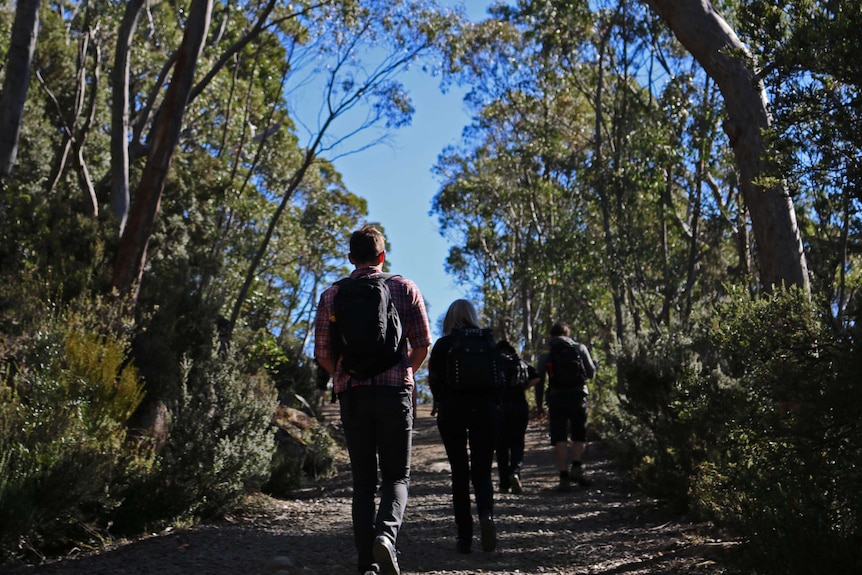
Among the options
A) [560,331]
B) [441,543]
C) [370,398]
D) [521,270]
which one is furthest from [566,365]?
[521,270]

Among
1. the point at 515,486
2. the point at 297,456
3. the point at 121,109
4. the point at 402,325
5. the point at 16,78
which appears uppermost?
the point at 121,109

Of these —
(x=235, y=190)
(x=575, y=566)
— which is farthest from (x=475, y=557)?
(x=235, y=190)

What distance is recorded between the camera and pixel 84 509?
23.2 ft

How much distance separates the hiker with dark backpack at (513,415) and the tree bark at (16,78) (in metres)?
6.00

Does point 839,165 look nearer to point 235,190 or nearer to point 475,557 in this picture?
point 475,557

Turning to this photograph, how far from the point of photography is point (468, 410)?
21.9 feet

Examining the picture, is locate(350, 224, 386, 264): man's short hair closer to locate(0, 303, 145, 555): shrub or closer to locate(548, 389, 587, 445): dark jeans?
locate(0, 303, 145, 555): shrub

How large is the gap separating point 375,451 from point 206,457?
351 cm

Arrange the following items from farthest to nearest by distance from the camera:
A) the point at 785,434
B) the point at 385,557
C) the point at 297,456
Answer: the point at 297,456, the point at 785,434, the point at 385,557

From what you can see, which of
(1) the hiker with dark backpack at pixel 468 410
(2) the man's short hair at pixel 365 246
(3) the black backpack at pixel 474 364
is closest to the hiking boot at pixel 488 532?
(1) the hiker with dark backpack at pixel 468 410

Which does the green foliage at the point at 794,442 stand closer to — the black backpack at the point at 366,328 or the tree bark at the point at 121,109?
the black backpack at the point at 366,328

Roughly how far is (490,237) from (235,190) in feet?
54.3

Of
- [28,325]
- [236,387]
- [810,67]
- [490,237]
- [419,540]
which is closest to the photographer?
[810,67]

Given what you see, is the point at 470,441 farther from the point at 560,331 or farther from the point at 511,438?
the point at 560,331
